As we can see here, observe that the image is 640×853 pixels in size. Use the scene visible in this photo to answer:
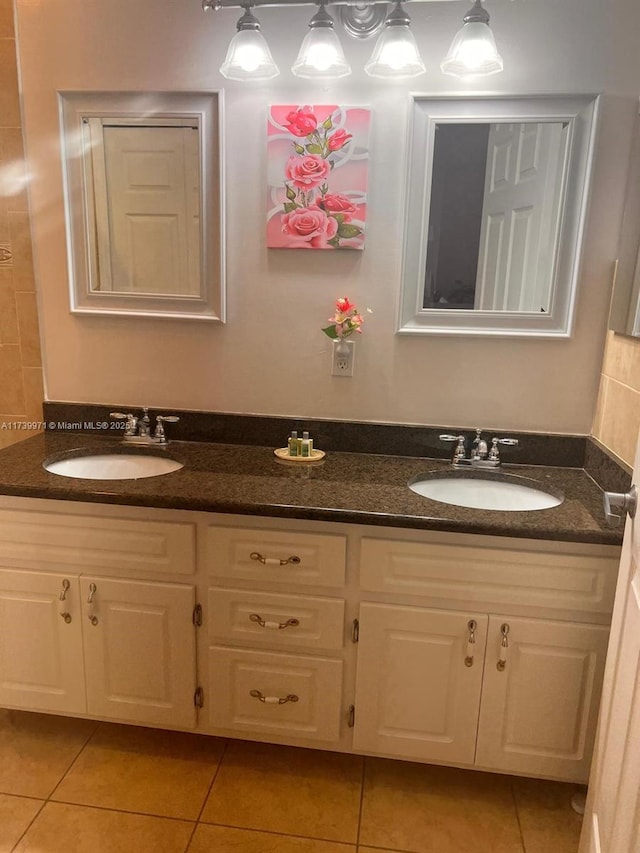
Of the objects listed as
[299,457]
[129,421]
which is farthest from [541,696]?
[129,421]

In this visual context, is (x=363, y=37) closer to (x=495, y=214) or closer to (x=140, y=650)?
(x=495, y=214)

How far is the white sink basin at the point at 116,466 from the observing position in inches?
73.7

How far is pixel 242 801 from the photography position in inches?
62.7

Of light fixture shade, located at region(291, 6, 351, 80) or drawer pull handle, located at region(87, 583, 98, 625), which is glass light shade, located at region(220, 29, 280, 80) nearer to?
light fixture shade, located at region(291, 6, 351, 80)

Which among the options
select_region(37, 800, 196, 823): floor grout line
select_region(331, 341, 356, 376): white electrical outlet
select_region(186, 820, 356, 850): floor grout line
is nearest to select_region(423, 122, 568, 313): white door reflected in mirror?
select_region(331, 341, 356, 376): white electrical outlet

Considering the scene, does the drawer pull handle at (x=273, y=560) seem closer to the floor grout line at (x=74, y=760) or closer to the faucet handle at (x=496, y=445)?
the faucet handle at (x=496, y=445)

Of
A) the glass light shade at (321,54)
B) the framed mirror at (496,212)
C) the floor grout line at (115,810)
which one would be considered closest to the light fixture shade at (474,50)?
the framed mirror at (496,212)

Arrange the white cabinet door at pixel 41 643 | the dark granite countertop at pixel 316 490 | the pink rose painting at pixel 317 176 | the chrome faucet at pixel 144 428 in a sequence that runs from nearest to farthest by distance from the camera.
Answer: the dark granite countertop at pixel 316 490 → the white cabinet door at pixel 41 643 → the pink rose painting at pixel 317 176 → the chrome faucet at pixel 144 428

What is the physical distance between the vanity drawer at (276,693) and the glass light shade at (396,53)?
4.88ft

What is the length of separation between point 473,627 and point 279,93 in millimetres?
1507

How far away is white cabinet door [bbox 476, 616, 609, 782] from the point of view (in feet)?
4.75

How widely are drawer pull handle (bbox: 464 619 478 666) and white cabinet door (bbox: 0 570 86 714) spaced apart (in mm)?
987

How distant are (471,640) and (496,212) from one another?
1129mm

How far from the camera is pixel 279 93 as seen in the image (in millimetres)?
1745
